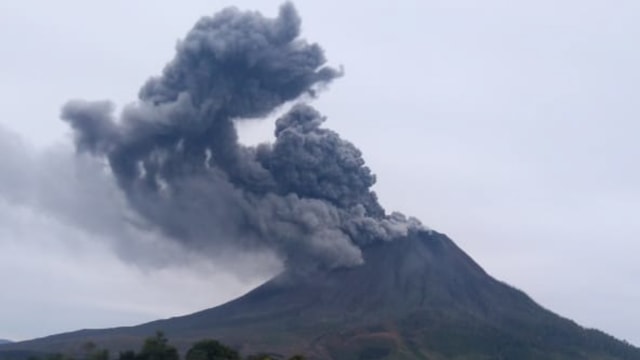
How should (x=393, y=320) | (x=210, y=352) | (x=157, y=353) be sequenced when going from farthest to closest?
(x=393, y=320) → (x=157, y=353) → (x=210, y=352)

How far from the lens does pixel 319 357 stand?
92.3 metres

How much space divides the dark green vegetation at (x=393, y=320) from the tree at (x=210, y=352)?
91.5 ft

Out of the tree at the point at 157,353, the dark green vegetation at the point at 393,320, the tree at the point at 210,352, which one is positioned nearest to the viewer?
the tree at the point at 210,352

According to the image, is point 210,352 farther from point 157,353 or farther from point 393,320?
point 393,320

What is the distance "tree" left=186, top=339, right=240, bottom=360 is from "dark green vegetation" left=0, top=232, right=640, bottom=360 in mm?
27879

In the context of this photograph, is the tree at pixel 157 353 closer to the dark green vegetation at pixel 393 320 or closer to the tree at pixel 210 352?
the tree at pixel 210 352

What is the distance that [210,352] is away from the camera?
197ft

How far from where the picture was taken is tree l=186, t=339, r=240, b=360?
193 ft

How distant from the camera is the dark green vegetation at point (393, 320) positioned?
9638 cm

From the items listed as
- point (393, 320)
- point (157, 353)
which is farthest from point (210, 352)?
point (393, 320)

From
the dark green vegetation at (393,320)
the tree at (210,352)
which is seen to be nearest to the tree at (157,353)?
the tree at (210,352)

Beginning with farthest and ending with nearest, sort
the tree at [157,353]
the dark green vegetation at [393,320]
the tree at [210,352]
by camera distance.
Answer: the dark green vegetation at [393,320], the tree at [157,353], the tree at [210,352]

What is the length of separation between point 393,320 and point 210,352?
46.4 m

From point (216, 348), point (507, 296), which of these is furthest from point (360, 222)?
point (216, 348)
